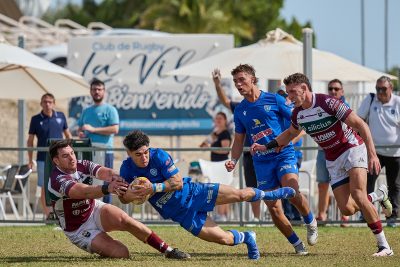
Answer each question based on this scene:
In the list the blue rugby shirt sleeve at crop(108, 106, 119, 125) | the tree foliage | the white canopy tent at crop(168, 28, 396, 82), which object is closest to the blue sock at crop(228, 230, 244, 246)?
the blue rugby shirt sleeve at crop(108, 106, 119, 125)

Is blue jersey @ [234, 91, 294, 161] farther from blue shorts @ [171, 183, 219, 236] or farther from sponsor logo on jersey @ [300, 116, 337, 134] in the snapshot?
blue shorts @ [171, 183, 219, 236]

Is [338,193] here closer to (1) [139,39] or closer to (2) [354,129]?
(2) [354,129]

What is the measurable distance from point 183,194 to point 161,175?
Answer: 31 centimetres

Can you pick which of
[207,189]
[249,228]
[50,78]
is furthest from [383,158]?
[50,78]

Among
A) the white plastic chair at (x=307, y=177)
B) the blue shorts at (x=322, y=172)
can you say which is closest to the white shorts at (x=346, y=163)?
the blue shorts at (x=322, y=172)

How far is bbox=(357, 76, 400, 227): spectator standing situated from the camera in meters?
16.1

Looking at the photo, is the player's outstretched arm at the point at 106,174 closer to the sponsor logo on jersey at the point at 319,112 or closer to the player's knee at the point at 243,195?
the player's knee at the point at 243,195

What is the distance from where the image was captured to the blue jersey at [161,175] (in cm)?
1145

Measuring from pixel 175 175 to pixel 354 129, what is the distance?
201 centimetres

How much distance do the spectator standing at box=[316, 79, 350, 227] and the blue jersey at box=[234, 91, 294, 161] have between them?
365 centimetres

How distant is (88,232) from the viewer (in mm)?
11953

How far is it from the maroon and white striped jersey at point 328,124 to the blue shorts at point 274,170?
1.49 ft

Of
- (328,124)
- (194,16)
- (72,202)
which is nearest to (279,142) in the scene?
(328,124)

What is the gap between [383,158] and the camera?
53.0 feet
